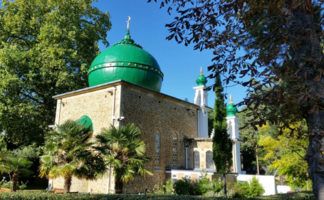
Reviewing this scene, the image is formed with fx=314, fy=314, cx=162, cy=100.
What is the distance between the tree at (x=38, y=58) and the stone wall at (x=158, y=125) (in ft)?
23.5

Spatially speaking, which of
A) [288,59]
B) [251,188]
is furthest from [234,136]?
A: [288,59]

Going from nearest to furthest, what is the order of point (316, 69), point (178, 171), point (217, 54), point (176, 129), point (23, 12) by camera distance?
1. point (316, 69)
2. point (217, 54)
3. point (178, 171)
4. point (176, 129)
5. point (23, 12)

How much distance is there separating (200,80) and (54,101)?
11.9 metres

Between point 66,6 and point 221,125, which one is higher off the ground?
point 66,6

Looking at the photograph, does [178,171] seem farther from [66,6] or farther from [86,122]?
[66,6]

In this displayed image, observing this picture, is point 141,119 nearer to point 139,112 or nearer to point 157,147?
point 139,112

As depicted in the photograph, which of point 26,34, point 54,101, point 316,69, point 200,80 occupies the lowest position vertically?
point 316,69


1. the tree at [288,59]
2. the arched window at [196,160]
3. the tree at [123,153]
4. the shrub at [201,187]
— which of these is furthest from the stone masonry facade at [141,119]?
the tree at [288,59]

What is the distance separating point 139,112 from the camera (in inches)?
734

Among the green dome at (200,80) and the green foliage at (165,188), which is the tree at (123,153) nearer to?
the green foliage at (165,188)

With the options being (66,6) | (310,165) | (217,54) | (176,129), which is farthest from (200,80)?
(310,165)

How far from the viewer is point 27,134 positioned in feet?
79.2

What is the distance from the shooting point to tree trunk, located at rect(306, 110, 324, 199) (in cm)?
384

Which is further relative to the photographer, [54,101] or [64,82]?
[54,101]
